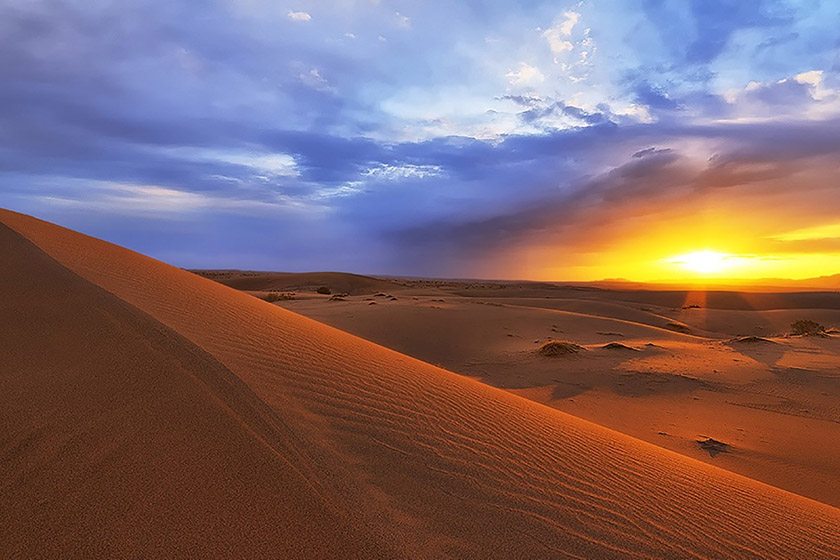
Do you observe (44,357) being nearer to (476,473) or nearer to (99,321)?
(99,321)

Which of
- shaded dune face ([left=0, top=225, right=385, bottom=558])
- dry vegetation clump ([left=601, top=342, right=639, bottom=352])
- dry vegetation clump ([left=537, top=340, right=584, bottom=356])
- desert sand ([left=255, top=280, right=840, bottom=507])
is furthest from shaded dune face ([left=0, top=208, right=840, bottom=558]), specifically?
dry vegetation clump ([left=601, top=342, right=639, bottom=352])

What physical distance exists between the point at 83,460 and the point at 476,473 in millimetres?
2199

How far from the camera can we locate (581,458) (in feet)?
11.3

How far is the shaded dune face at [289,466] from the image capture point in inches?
74.4

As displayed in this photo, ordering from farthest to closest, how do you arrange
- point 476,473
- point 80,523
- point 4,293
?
1. point 4,293
2. point 476,473
3. point 80,523

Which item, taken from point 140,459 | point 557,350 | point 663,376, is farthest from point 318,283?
point 140,459

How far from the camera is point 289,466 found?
2295mm

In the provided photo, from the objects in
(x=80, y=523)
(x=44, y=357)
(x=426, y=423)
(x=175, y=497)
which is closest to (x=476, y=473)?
(x=426, y=423)

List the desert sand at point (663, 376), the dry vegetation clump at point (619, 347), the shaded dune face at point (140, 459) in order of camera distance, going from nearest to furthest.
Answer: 1. the shaded dune face at point (140, 459)
2. the desert sand at point (663, 376)
3. the dry vegetation clump at point (619, 347)

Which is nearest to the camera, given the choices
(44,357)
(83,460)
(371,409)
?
A: (83,460)

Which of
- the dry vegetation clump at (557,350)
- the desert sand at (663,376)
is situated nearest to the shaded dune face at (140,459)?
the desert sand at (663,376)

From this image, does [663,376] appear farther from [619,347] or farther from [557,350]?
[619,347]

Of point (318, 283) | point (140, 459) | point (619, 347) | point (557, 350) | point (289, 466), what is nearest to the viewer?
point (140, 459)

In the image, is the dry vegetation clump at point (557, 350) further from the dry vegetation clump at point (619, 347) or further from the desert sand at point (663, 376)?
the dry vegetation clump at point (619, 347)
